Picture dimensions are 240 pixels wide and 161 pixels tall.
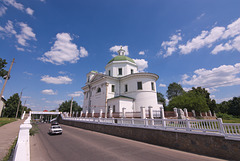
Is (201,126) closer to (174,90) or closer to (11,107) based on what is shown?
(174,90)

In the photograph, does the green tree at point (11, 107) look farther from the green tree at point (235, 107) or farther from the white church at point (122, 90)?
the green tree at point (235, 107)

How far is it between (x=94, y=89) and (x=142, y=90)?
13.5m

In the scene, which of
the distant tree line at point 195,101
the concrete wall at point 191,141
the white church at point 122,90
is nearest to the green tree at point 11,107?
the white church at point 122,90

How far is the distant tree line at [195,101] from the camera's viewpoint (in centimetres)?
2736

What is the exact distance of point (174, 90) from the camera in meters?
53.0

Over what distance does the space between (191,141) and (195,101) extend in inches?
964

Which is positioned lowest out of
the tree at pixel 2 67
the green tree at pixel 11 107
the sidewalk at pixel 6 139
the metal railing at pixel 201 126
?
the sidewalk at pixel 6 139

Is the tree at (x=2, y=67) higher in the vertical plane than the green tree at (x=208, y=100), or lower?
higher

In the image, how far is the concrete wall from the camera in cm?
546

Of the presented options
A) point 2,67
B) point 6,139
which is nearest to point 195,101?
point 6,139

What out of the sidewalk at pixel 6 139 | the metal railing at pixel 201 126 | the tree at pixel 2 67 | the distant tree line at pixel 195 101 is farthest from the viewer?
the distant tree line at pixel 195 101

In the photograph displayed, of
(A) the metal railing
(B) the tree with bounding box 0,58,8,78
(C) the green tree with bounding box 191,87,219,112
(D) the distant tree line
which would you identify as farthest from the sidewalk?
(C) the green tree with bounding box 191,87,219,112

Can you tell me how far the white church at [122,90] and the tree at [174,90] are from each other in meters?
28.2

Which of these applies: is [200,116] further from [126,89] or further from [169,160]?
[169,160]
